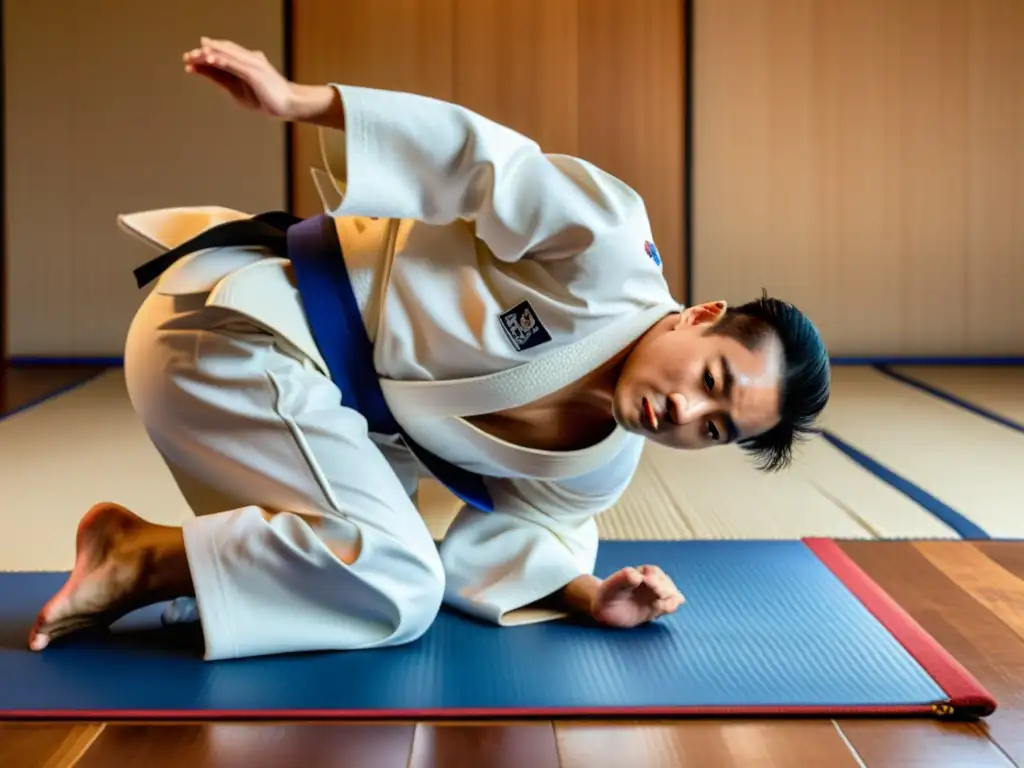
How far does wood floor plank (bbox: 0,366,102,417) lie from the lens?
14.4ft

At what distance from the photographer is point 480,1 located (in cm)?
569

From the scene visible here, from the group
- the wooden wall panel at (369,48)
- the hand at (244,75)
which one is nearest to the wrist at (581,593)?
the hand at (244,75)

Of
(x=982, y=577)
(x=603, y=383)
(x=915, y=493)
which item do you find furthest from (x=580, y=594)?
(x=915, y=493)

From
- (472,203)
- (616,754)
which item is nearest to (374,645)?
(616,754)

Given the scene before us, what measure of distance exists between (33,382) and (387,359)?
368 cm

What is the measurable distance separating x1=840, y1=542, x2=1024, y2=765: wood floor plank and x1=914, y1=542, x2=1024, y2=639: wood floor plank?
0.06 feet

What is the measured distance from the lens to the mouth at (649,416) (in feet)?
5.41

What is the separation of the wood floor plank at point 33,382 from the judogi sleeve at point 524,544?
8.76ft

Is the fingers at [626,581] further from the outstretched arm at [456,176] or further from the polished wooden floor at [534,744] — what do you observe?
the outstretched arm at [456,176]

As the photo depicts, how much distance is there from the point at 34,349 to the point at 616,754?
16.4 ft

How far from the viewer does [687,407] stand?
164 cm

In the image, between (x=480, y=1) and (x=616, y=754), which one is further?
(x=480, y=1)

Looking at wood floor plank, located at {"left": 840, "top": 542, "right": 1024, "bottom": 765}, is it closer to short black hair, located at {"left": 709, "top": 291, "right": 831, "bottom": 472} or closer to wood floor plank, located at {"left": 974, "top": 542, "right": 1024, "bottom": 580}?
wood floor plank, located at {"left": 974, "top": 542, "right": 1024, "bottom": 580}

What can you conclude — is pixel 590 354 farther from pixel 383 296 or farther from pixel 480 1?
pixel 480 1
